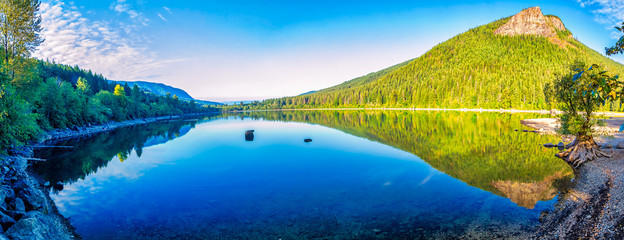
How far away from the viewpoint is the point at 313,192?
1923 centimetres

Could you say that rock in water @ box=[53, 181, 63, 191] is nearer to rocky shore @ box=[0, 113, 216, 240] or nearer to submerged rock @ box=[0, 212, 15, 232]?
rocky shore @ box=[0, 113, 216, 240]

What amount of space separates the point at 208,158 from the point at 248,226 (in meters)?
21.6

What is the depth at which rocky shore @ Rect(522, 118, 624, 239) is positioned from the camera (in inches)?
437

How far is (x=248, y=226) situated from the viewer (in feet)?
45.4

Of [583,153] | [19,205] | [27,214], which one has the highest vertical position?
[19,205]

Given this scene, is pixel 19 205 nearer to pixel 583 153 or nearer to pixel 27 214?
pixel 27 214

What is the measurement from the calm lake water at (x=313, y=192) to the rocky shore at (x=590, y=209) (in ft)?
2.54

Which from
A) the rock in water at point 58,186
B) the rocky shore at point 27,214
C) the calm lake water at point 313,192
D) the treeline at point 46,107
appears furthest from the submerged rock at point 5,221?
the rock in water at point 58,186

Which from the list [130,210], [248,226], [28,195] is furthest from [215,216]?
[28,195]

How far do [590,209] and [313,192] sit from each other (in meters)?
15.1

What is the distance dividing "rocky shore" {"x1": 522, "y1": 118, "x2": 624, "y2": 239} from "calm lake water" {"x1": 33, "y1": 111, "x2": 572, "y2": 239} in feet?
2.54

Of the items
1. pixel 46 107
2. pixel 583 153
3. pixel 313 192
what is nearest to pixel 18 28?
pixel 46 107

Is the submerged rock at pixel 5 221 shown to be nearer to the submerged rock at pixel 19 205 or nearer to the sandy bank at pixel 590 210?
the submerged rock at pixel 19 205

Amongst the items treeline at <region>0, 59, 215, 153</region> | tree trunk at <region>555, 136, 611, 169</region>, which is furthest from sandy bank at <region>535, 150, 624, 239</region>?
treeline at <region>0, 59, 215, 153</region>
